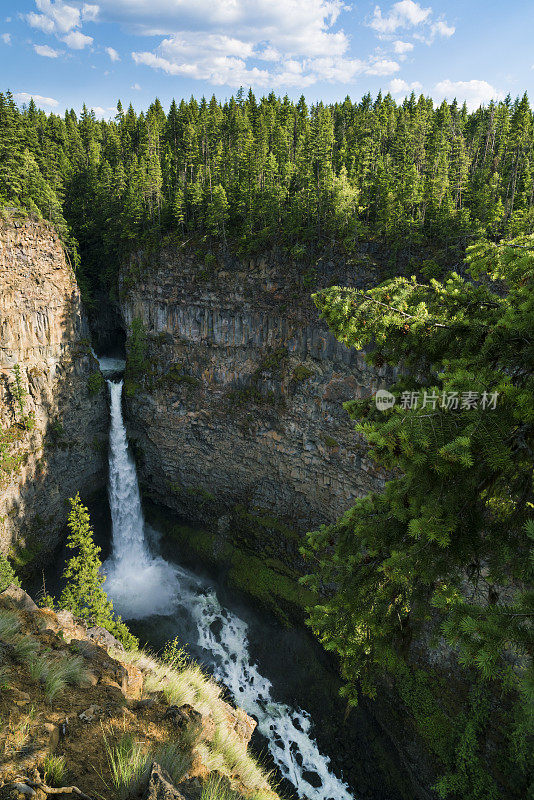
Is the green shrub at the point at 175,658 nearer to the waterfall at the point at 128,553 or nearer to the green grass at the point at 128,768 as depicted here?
the waterfall at the point at 128,553

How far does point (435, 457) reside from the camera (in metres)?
4.16

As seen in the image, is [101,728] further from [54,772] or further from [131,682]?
[131,682]

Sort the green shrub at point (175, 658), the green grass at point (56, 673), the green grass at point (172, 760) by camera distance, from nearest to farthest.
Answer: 1. the green grass at point (172, 760)
2. the green grass at point (56, 673)
3. the green shrub at point (175, 658)

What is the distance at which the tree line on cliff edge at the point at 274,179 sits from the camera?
27.6 m

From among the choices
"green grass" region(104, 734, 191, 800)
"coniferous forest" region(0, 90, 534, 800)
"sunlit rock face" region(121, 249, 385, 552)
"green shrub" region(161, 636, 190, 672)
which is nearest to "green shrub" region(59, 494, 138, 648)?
"green shrub" region(161, 636, 190, 672)

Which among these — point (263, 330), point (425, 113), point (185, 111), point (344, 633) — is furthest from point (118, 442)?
point (425, 113)

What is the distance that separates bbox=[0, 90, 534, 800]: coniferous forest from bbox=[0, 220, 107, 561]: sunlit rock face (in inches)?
148

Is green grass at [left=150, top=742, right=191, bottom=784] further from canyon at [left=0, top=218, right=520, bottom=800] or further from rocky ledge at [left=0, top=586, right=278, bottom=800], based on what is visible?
canyon at [left=0, top=218, right=520, bottom=800]

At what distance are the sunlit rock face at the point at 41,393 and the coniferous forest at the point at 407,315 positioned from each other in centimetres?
376

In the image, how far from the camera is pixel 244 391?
102ft

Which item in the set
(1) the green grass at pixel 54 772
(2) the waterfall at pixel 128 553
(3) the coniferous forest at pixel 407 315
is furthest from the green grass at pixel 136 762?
(2) the waterfall at pixel 128 553

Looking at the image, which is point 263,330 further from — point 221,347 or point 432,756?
point 432,756

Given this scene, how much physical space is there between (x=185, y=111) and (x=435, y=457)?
5840cm

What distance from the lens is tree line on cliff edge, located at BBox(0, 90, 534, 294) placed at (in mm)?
27562
